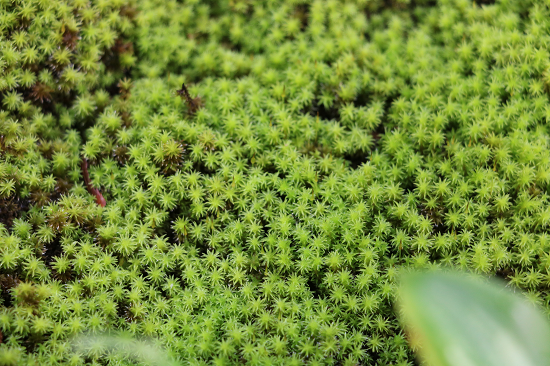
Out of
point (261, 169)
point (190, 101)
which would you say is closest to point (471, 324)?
point (261, 169)

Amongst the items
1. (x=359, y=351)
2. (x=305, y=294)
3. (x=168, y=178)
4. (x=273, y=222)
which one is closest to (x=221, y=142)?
(x=168, y=178)

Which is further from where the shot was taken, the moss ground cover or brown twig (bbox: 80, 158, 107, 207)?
brown twig (bbox: 80, 158, 107, 207)

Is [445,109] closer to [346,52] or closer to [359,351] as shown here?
[346,52]

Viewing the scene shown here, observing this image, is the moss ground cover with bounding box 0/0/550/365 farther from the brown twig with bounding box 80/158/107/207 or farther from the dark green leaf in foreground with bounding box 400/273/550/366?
the dark green leaf in foreground with bounding box 400/273/550/366

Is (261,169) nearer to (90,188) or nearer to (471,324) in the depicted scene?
(90,188)

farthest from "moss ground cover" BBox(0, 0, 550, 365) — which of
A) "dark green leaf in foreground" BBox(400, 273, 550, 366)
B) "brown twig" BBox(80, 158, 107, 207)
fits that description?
"dark green leaf in foreground" BBox(400, 273, 550, 366)

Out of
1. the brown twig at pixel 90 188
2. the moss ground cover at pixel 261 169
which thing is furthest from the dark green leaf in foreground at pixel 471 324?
the brown twig at pixel 90 188
